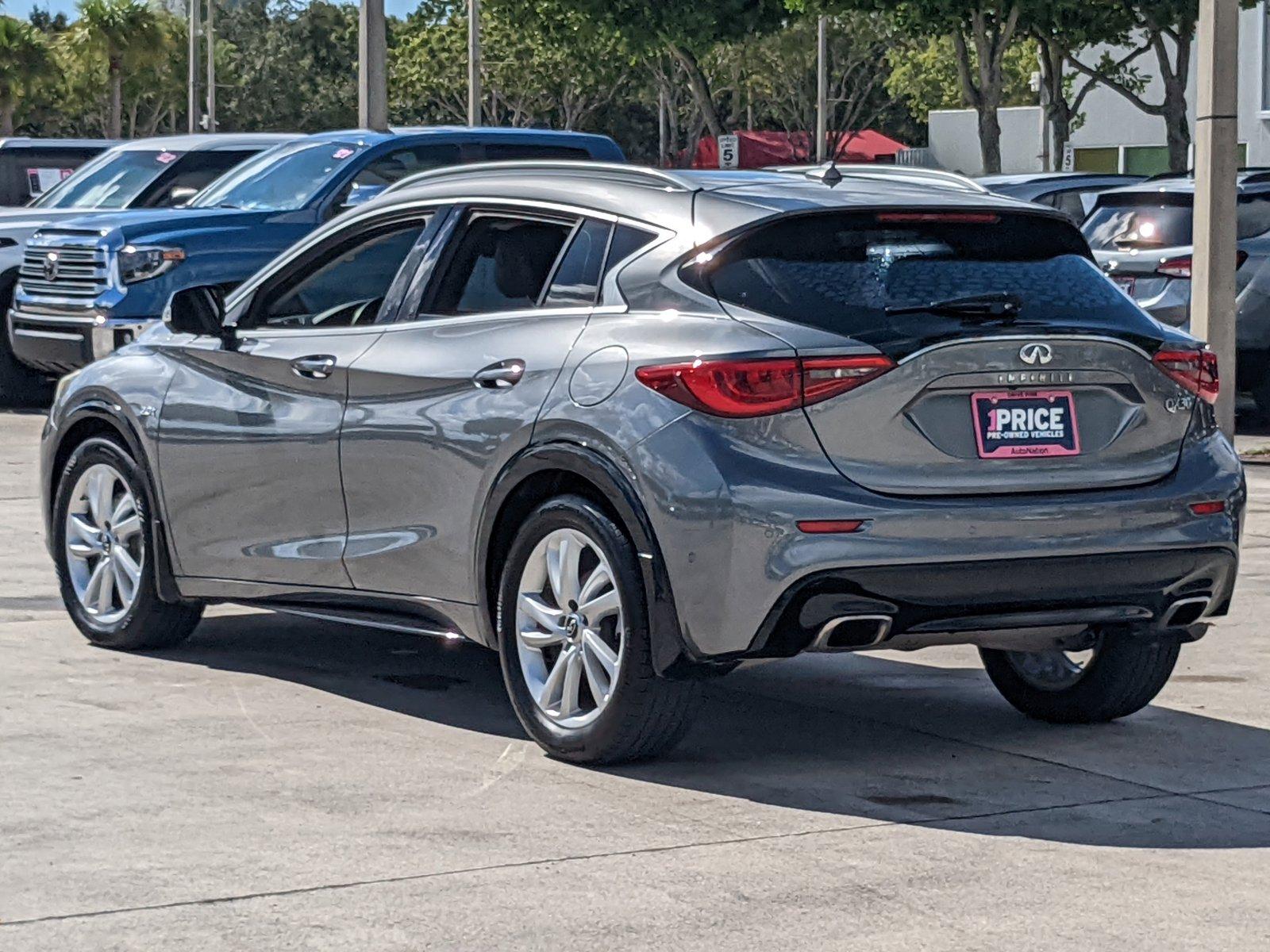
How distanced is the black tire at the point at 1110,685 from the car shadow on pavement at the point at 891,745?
6 centimetres

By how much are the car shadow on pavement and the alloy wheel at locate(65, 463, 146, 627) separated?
276 mm

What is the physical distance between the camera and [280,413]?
24.9ft

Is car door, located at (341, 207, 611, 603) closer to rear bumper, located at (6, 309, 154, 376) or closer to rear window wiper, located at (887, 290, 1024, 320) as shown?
rear window wiper, located at (887, 290, 1024, 320)

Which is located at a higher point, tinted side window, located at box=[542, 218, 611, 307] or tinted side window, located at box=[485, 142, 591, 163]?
tinted side window, located at box=[485, 142, 591, 163]

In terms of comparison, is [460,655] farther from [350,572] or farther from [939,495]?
[939,495]

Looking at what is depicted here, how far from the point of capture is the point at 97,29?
78.6m

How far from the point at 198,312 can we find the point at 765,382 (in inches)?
97.8

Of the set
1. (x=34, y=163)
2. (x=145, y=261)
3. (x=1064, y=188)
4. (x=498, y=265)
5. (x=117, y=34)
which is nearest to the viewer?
(x=498, y=265)

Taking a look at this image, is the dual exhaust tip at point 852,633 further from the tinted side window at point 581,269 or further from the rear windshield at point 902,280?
the tinted side window at point 581,269

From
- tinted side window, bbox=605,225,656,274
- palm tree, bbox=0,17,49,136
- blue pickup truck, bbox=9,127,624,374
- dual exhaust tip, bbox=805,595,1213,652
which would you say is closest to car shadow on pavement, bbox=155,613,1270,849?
dual exhaust tip, bbox=805,595,1213,652

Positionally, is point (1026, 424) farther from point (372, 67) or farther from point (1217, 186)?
point (372, 67)

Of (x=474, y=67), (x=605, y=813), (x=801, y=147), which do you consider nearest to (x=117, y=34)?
(x=801, y=147)

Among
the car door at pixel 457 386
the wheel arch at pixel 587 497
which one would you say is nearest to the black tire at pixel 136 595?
the car door at pixel 457 386

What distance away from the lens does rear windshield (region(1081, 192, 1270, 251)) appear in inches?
663
